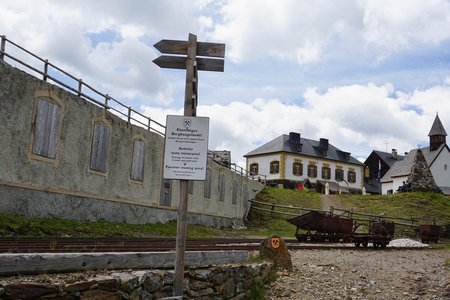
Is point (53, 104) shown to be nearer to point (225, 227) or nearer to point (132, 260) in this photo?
point (132, 260)

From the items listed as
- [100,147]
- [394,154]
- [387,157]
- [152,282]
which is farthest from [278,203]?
[394,154]

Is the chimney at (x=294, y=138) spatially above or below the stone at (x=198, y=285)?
above

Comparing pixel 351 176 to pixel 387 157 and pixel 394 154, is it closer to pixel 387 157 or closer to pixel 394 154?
pixel 387 157

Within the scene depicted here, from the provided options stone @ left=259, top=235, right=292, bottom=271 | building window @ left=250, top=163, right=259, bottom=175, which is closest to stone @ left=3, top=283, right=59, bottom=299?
stone @ left=259, top=235, right=292, bottom=271

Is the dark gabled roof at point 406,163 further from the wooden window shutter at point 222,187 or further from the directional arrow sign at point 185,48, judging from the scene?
the directional arrow sign at point 185,48

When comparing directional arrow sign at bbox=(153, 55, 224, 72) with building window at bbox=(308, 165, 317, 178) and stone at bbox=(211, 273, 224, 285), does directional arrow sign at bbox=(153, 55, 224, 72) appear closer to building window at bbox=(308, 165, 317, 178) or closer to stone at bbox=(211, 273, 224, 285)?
stone at bbox=(211, 273, 224, 285)

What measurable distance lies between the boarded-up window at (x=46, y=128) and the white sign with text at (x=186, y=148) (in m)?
9.09

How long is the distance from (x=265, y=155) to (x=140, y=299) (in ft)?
188

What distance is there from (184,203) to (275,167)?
55.1 meters

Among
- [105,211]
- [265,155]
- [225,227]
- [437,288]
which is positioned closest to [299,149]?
[265,155]

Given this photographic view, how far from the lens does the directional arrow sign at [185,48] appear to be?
7156mm

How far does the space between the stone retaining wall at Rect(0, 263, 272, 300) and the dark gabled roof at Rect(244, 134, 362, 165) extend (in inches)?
2059

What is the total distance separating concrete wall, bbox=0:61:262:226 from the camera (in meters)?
13.6

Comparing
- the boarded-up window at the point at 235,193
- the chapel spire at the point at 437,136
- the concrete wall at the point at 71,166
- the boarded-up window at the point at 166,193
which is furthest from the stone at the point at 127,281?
the chapel spire at the point at 437,136
